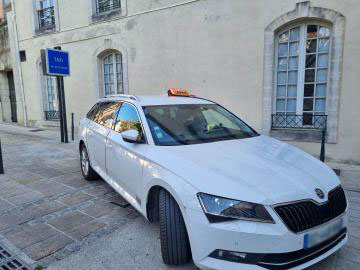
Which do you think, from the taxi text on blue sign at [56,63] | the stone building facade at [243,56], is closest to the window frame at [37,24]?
the stone building facade at [243,56]

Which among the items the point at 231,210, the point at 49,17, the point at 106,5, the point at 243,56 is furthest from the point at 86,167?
the point at 49,17

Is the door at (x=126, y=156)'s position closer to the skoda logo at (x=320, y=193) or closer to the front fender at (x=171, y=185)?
the front fender at (x=171, y=185)

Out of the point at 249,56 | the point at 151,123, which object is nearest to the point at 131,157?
the point at 151,123

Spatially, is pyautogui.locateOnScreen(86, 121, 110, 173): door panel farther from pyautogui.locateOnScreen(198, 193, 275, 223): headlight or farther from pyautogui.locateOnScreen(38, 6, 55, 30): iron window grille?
pyautogui.locateOnScreen(38, 6, 55, 30): iron window grille

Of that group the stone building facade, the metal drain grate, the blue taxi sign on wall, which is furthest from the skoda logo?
the blue taxi sign on wall

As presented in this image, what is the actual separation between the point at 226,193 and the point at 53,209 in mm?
2833

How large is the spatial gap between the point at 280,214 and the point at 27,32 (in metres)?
14.3

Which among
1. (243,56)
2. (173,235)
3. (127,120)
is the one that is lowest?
(173,235)

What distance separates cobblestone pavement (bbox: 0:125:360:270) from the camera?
2.77 meters

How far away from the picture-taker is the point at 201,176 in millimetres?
2340

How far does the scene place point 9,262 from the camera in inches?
109

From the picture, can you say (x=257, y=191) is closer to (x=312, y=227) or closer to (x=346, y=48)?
(x=312, y=227)

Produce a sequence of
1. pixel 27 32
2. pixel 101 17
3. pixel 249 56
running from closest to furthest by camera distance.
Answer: pixel 249 56 → pixel 101 17 → pixel 27 32

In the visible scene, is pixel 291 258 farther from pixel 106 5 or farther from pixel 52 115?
pixel 52 115
